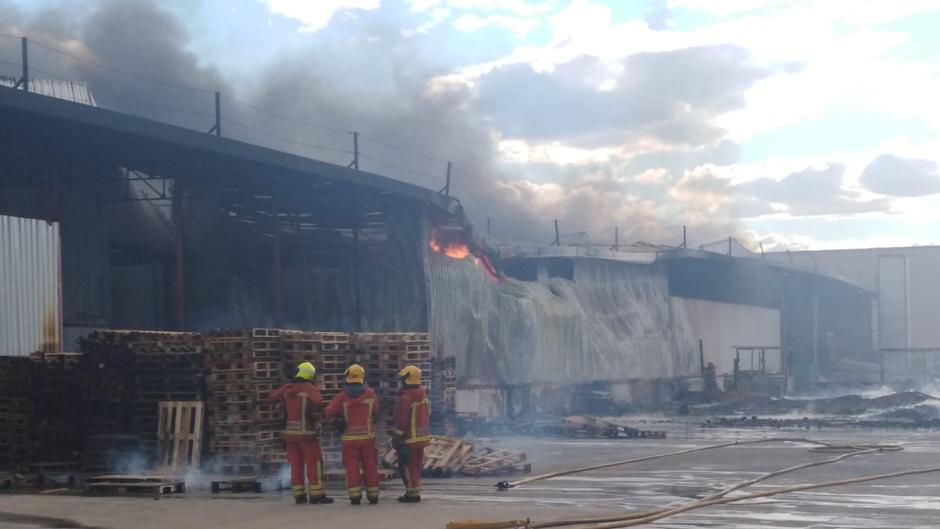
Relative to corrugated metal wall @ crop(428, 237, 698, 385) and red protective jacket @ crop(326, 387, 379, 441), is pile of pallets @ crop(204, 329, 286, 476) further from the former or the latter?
corrugated metal wall @ crop(428, 237, 698, 385)

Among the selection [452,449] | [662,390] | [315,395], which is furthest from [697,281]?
[315,395]

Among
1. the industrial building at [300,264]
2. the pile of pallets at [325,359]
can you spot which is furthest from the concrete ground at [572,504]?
the industrial building at [300,264]

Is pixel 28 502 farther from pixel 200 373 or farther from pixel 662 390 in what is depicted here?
pixel 662 390

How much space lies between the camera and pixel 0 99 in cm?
1989

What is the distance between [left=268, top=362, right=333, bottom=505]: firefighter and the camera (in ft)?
40.3

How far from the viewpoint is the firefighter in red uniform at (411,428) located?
1262cm

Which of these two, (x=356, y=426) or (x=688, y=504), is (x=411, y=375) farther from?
(x=688, y=504)

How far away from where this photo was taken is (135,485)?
1374 centimetres

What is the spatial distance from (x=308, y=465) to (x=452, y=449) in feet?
15.7

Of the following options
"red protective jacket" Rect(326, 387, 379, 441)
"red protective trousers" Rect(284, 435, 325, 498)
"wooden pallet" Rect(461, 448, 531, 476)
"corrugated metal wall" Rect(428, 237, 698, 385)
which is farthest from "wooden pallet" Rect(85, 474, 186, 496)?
"corrugated metal wall" Rect(428, 237, 698, 385)

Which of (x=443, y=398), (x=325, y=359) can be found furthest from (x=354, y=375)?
(x=443, y=398)

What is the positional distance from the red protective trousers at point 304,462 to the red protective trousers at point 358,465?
314mm

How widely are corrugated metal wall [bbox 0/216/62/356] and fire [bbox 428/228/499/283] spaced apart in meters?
10.8

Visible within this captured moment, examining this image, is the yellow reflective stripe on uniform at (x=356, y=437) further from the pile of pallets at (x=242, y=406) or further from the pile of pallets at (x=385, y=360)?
the pile of pallets at (x=385, y=360)
